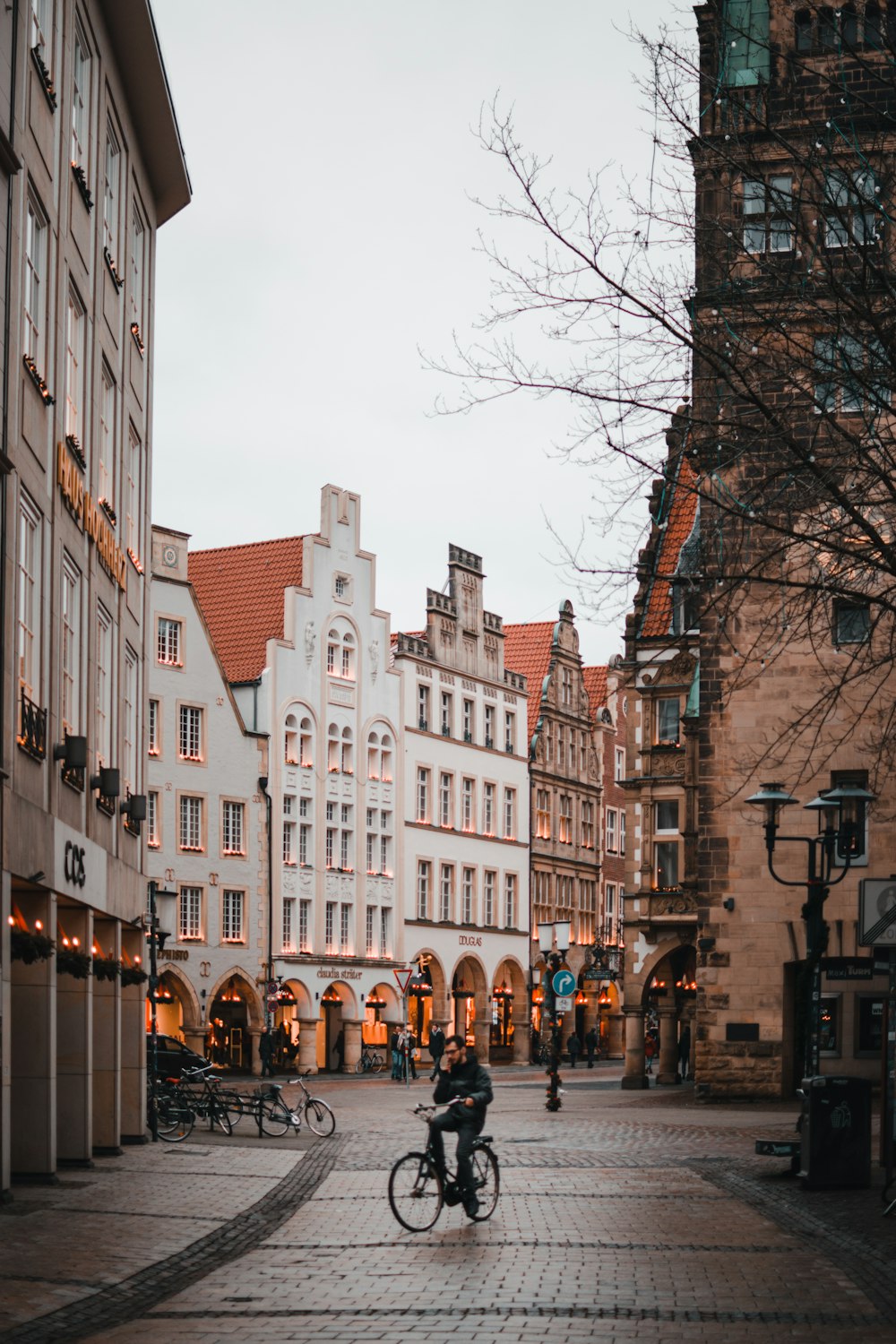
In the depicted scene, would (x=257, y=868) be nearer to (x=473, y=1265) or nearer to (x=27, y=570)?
(x=27, y=570)

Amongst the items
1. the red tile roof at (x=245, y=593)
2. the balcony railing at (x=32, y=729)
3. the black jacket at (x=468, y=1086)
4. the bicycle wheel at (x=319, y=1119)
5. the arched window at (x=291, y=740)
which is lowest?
the bicycle wheel at (x=319, y=1119)

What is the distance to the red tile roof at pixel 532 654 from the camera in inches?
3474

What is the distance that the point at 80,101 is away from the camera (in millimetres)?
25359

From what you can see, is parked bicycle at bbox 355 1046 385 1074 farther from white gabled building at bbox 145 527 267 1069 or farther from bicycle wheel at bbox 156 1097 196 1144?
bicycle wheel at bbox 156 1097 196 1144

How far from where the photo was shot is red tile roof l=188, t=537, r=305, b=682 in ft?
229

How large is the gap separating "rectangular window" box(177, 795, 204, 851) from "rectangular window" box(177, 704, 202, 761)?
135 centimetres

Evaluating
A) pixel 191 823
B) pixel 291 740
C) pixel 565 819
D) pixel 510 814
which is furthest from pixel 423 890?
pixel 191 823

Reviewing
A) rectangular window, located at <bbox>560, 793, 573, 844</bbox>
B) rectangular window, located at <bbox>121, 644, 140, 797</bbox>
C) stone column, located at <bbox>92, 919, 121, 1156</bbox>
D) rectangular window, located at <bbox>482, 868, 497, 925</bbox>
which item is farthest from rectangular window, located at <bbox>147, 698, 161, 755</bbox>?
stone column, located at <bbox>92, 919, 121, 1156</bbox>

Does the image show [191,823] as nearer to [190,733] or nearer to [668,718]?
[190,733]

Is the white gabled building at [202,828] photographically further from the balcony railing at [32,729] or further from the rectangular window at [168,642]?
the balcony railing at [32,729]

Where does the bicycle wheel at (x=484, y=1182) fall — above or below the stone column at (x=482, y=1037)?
above

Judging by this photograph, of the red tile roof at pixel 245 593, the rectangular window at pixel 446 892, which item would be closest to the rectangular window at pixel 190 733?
the red tile roof at pixel 245 593

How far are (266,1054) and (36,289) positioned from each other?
4350cm

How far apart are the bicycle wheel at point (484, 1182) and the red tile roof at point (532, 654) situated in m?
68.9
